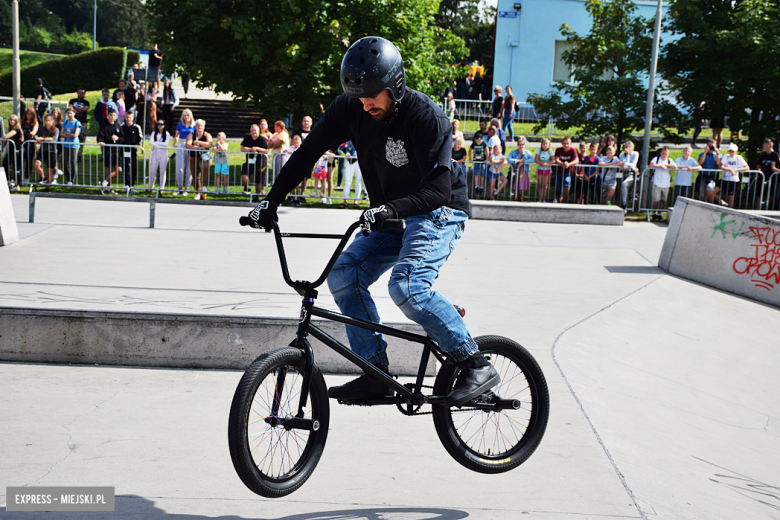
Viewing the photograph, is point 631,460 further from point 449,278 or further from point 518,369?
point 449,278

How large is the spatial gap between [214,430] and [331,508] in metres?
1.15

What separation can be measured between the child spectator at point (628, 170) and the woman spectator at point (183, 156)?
926 cm

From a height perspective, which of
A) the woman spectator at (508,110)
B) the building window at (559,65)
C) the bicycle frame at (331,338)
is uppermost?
the building window at (559,65)

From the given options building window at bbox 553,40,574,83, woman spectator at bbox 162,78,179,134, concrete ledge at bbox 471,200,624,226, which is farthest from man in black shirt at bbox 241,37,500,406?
building window at bbox 553,40,574,83

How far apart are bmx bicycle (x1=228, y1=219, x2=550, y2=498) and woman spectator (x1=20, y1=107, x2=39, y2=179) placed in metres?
13.9

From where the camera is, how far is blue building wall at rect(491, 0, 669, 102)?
29.5 m

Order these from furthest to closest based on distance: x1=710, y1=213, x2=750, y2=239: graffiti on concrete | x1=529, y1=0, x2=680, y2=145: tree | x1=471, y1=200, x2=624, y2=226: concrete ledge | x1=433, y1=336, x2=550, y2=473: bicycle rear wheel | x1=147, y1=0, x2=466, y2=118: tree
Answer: x1=147, y1=0, x2=466, y2=118: tree
x1=529, y1=0, x2=680, y2=145: tree
x1=471, y1=200, x2=624, y2=226: concrete ledge
x1=710, y1=213, x2=750, y2=239: graffiti on concrete
x1=433, y1=336, x2=550, y2=473: bicycle rear wheel

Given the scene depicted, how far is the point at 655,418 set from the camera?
17.3 ft

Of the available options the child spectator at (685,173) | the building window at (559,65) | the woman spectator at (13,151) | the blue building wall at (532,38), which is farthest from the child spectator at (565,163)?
the building window at (559,65)

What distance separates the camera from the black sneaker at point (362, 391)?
3.76 metres

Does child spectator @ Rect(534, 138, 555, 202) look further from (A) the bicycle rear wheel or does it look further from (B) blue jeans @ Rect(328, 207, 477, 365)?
(B) blue jeans @ Rect(328, 207, 477, 365)

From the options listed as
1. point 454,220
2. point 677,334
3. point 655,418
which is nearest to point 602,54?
point 677,334

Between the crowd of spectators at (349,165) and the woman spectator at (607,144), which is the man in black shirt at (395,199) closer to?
the crowd of spectators at (349,165)

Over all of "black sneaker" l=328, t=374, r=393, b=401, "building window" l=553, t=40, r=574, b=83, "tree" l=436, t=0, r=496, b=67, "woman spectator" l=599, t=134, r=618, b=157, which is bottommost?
"black sneaker" l=328, t=374, r=393, b=401
